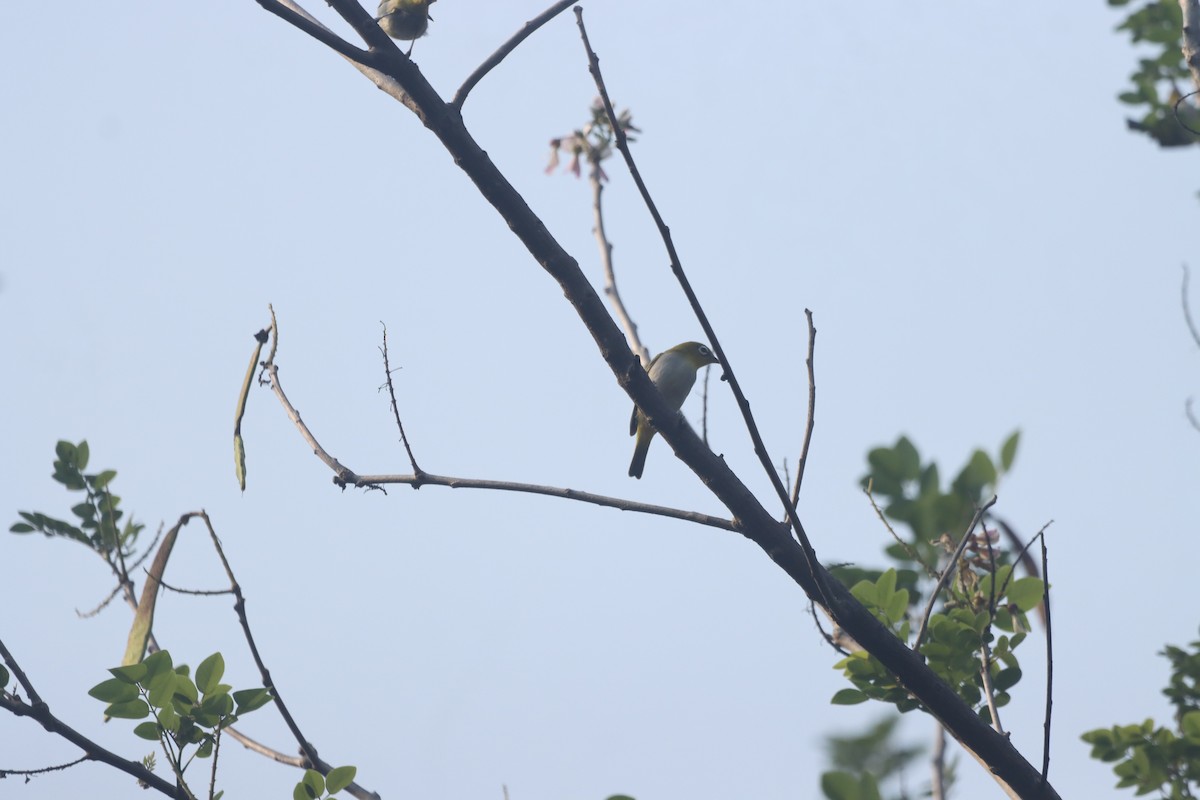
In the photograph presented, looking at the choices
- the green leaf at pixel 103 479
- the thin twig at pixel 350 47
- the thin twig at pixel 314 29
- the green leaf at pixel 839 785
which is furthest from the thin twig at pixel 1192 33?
the green leaf at pixel 103 479

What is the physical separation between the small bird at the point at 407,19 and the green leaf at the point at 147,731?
8.62 ft

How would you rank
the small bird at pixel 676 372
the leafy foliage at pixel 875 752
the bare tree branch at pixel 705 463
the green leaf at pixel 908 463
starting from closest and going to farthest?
the leafy foliage at pixel 875 752 → the bare tree branch at pixel 705 463 → the green leaf at pixel 908 463 → the small bird at pixel 676 372

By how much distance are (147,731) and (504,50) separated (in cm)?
206

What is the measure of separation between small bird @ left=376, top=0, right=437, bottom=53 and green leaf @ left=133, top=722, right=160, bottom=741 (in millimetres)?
2628

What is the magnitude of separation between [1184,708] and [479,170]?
14.6 ft

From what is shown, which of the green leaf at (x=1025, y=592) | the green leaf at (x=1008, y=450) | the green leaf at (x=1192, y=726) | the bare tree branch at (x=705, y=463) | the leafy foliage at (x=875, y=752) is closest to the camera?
the leafy foliage at (x=875, y=752)

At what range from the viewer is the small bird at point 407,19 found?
4281 millimetres

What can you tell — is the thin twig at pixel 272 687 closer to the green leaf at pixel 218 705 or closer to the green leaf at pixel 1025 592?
the green leaf at pixel 218 705

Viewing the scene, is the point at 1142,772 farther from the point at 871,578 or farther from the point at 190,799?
the point at 190,799

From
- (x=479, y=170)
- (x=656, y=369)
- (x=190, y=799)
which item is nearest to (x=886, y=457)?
(x=479, y=170)

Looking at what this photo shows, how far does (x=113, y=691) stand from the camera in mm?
3049

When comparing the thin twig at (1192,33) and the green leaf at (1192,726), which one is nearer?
the thin twig at (1192,33)

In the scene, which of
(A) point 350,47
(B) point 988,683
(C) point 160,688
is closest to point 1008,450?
(B) point 988,683

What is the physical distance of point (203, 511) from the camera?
3148 millimetres
